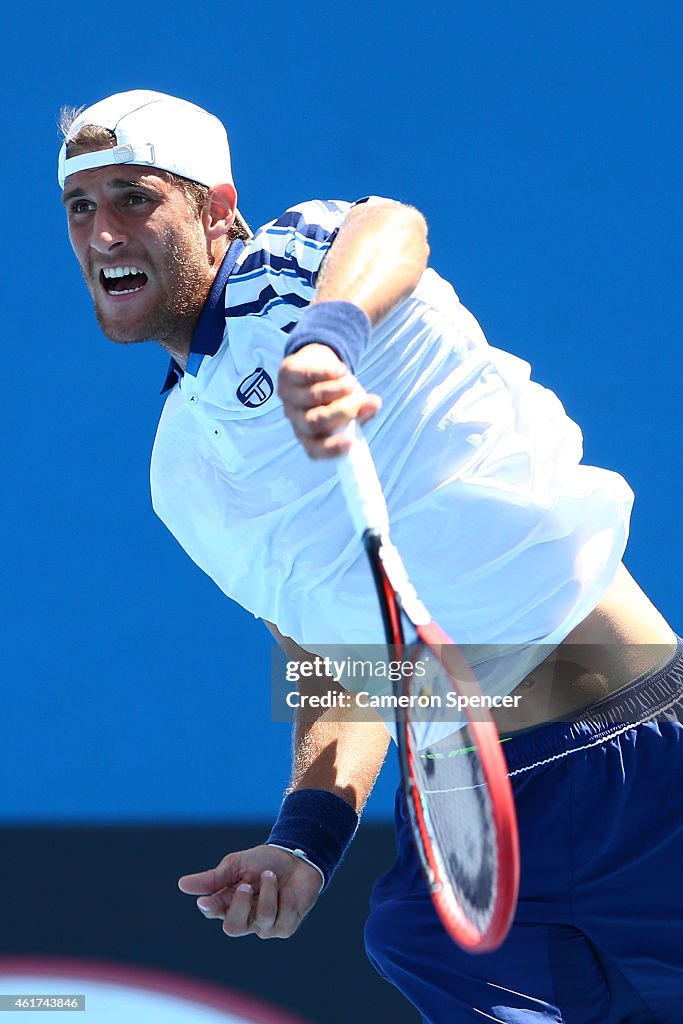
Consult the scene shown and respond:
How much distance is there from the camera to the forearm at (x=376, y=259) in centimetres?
122

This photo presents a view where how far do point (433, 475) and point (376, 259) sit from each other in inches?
12.4

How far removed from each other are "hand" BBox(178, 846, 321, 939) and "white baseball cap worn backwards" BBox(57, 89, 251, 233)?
0.81m

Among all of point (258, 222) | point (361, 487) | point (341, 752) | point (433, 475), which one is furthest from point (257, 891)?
point (258, 222)

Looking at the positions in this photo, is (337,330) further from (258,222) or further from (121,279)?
(258,222)

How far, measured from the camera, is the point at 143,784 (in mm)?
2689

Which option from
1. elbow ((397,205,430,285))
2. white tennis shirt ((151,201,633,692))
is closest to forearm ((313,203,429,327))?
elbow ((397,205,430,285))

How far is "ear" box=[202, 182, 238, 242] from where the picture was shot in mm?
1677

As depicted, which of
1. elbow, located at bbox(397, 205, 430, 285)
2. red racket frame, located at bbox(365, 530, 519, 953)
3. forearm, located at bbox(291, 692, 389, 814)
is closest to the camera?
red racket frame, located at bbox(365, 530, 519, 953)

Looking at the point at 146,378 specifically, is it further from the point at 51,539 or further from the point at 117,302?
the point at 117,302

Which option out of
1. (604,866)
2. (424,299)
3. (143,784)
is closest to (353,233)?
(424,299)

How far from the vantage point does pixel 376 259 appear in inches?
50.2

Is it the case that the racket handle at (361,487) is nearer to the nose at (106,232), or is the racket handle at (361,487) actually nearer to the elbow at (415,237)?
the elbow at (415,237)

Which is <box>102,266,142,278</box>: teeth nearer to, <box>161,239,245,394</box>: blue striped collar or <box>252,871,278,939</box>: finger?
<box>161,239,245,394</box>: blue striped collar

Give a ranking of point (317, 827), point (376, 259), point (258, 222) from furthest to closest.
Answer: point (258, 222)
point (317, 827)
point (376, 259)
